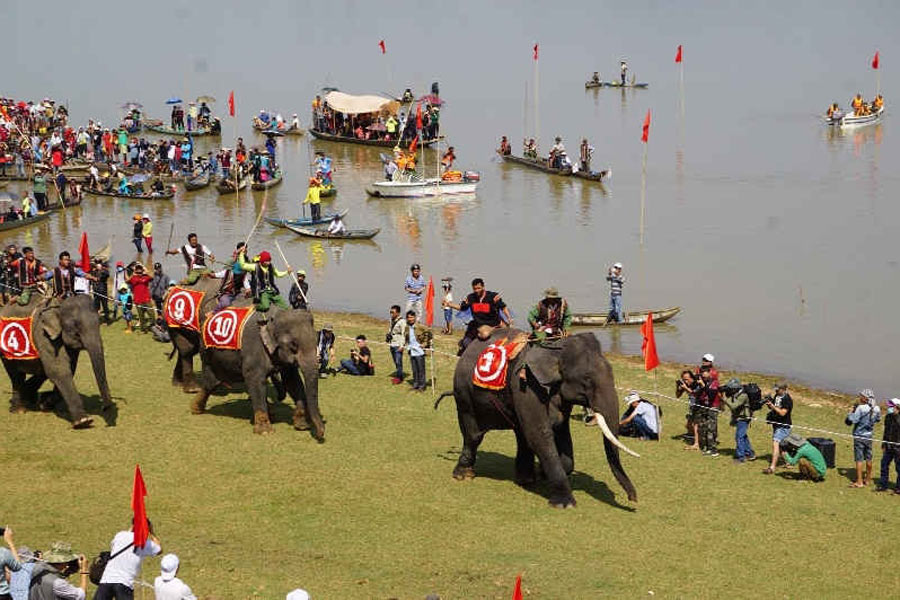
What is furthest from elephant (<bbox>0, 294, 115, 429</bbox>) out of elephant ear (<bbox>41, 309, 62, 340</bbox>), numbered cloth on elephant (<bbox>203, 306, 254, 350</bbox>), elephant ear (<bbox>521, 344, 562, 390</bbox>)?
elephant ear (<bbox>521, 344, 562, 390</bbox>)

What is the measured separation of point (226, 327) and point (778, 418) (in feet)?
31.0

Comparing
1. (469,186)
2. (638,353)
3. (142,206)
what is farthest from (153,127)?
(638,353)

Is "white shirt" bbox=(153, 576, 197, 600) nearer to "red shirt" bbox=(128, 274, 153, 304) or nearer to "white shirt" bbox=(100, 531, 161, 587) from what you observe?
"white shirt" bbox=(100, 531, 161, 587)

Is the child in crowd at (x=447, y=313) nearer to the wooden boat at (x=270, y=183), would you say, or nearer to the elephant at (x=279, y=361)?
the elephant at (x=279, y=361)

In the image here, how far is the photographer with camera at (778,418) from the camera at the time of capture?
59.8 ft

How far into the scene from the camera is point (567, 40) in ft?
431

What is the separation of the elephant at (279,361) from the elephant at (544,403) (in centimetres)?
284

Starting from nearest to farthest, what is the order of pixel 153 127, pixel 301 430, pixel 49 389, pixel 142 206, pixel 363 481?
pixel 363 481 < pixel 301 430 < pixel 49 389 < pixel 142 206 < pixel 153 127

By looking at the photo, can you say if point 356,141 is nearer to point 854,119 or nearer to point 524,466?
point 854,119

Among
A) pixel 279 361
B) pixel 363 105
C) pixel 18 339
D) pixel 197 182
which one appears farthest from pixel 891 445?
pixel 363 105

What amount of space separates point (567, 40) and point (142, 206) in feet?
298

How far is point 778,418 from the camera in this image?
61.8 feet

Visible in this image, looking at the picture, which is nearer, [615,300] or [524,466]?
[524,466]

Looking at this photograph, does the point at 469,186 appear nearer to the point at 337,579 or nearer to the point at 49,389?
the point at 49,389
